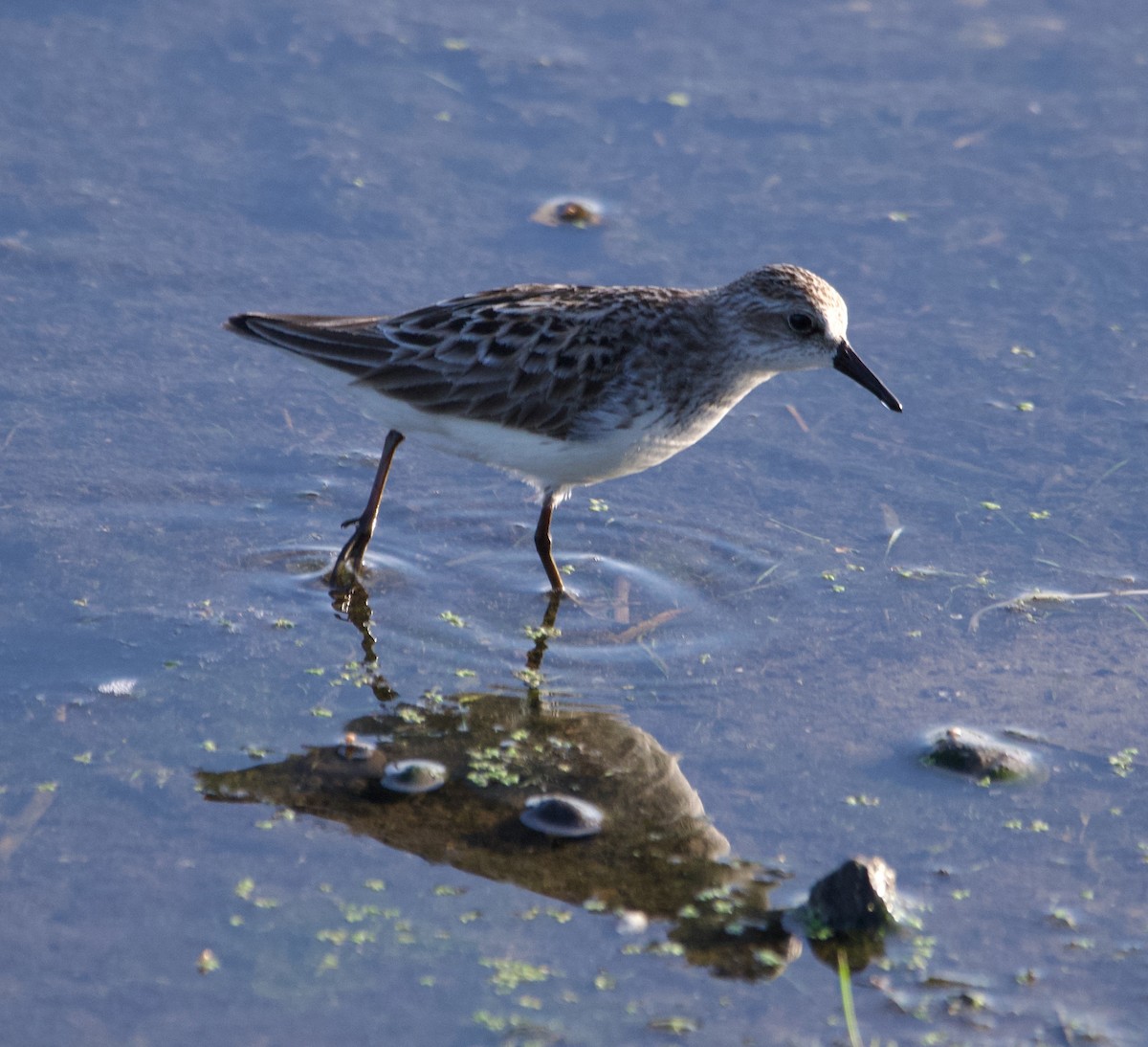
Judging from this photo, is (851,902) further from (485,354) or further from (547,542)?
(485,354)

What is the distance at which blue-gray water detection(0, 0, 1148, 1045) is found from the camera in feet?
16.8

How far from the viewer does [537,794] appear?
19.5 ft

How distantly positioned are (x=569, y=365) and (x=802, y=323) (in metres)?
1.02

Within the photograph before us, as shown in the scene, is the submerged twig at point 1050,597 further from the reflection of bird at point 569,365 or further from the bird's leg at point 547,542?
the bird's leg at point 547,542

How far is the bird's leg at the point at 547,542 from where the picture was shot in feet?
23.8

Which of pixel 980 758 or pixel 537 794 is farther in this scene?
pixel 980 758

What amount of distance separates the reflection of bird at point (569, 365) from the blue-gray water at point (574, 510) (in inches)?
13.3

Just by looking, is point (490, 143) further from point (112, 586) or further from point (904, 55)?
point (112, 586)

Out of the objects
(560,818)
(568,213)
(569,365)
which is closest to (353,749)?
(560,818)

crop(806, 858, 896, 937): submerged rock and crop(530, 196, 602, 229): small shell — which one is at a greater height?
crop(530, 196, 602, 229): small shell

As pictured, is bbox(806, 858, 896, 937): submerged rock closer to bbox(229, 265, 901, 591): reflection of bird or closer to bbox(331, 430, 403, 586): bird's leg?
bbox(229, 265, 901, 591): reflection of bird

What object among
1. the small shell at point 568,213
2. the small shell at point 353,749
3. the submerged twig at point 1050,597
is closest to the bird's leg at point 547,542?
the small shell at point 353,749

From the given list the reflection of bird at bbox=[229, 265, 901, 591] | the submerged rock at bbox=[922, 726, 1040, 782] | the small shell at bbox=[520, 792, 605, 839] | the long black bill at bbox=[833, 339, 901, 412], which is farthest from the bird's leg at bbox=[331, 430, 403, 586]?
the submerged rock at bbox=[922, 726, 1040, 782]

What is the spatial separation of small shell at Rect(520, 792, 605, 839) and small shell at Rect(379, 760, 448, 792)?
352mm
